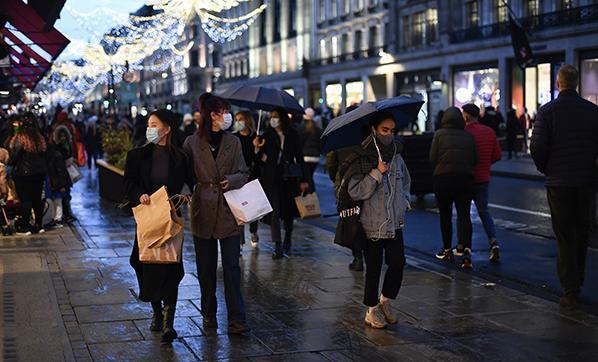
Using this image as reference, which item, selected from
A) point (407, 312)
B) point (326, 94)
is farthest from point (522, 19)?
point (407, 312)

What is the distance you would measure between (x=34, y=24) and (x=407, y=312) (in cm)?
1247

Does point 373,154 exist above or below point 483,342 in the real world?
above

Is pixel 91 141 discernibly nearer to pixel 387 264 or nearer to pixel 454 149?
pixel 454 149

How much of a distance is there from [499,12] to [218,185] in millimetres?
40794

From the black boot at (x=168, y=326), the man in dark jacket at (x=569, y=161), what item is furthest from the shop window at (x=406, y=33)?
the black boot at (x=168, y=326)

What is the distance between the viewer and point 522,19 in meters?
43.4

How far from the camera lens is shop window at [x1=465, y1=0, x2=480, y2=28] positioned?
4847 centimetres

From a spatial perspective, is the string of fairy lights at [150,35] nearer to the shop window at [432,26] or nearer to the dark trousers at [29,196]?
the dark trousers at [29,196]

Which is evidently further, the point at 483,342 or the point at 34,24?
the point at 34,24

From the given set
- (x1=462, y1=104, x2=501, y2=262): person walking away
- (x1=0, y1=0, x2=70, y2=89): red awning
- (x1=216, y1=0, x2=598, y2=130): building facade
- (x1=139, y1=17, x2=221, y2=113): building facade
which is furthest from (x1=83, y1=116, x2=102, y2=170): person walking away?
(x1=139, y1=17, x2=221, y2=113): building facade

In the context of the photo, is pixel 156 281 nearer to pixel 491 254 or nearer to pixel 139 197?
pixel 139 197

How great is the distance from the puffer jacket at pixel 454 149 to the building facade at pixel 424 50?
59.3ft

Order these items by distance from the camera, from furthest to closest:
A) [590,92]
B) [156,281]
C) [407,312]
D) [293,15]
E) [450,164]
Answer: [293,15]
[590,92]
[450,164]
[407,312]
[156,281]

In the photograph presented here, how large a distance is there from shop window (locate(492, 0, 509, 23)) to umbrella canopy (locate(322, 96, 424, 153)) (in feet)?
128
